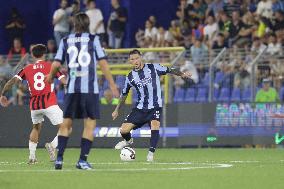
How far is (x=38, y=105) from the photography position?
16.6 meters

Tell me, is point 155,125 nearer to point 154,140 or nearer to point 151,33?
point 154,140

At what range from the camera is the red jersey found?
16531mm

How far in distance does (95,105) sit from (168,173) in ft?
5.10

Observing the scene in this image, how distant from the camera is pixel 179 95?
973 inches

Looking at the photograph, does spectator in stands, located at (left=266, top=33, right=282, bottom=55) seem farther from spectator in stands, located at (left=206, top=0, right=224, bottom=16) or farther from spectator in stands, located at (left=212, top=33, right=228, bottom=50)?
spectator in stands, located at (left=206, top=0, right=224, bottom=16)

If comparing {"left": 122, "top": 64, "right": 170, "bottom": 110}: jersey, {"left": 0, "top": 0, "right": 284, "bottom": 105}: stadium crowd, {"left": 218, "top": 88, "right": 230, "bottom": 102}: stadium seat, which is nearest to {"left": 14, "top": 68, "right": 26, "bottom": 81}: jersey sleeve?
{"left": 122, "top": 64, "right": 170, "bottom": 110}: jersey

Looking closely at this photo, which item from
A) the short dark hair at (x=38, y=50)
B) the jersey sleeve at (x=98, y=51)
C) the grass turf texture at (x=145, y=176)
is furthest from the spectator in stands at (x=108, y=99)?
the jersey sleeve at (x=98, y=51)

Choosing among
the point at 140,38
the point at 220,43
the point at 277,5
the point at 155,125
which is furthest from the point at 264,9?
the point at 155,125

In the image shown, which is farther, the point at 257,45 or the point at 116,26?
the point at 116,26

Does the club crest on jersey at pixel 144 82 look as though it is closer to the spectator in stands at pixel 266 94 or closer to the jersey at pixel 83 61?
the jersey at pixel 83 61

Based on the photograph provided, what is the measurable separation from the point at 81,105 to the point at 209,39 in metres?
14.0

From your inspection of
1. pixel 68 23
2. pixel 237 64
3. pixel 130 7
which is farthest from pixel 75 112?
pixel 130 7

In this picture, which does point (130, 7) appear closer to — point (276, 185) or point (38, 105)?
point (38, 105)

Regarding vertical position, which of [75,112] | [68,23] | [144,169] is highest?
[68,23]
